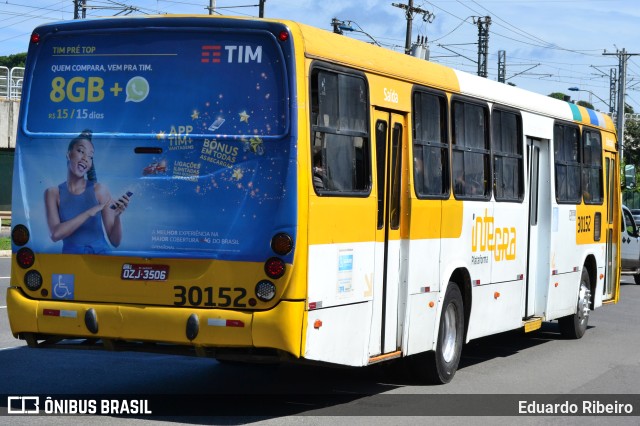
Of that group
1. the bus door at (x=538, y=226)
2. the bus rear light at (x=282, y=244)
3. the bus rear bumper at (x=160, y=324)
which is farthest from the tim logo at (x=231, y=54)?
the bus door at (x=538, y=226)

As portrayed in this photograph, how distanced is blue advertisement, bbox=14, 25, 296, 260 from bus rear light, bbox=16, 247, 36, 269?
0.14m

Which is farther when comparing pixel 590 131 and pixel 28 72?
pixel 590 131

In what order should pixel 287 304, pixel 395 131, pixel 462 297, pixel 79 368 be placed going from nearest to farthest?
1. pixel 287 304
2. pixel 395 131
3. pixel 79 368
4. pixel 462 297

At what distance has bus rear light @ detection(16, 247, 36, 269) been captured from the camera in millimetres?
9750

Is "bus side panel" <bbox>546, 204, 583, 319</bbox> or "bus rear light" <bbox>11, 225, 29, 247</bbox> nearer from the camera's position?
"bus rear light" <bbox>11, 225, 29, 247</bbox>

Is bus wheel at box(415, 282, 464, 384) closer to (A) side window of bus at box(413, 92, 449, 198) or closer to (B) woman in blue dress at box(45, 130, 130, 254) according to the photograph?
(A) side window of bus at box(413, 92, 449, 198)

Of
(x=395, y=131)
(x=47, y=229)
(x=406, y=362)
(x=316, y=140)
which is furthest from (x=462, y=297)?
(x=47, y=229)

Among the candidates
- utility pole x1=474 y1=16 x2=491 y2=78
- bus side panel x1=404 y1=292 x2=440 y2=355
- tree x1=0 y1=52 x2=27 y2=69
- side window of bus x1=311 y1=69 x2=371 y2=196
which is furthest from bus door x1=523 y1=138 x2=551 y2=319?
tree x1=0 y1=52 x2=27 y2=69

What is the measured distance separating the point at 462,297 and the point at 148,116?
4.63 meters

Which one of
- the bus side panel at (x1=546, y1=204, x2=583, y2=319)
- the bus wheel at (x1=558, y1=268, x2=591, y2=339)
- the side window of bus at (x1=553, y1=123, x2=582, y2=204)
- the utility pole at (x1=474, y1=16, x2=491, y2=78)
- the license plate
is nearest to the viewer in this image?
the license plate

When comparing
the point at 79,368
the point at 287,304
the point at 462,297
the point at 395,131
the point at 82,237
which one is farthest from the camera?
the point at 462,297

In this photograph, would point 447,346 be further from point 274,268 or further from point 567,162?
point 567,162

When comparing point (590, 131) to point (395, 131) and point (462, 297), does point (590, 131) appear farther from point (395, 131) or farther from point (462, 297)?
point (395, 131)

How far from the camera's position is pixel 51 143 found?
976cm
